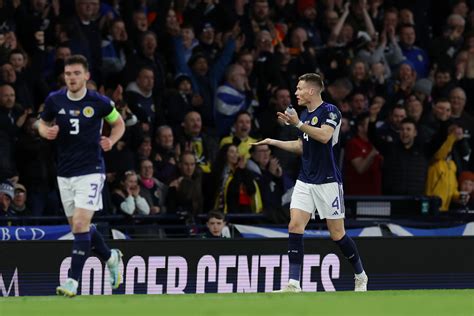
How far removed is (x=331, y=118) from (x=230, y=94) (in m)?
5.61

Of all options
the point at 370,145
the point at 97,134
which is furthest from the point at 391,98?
the point at 97,134

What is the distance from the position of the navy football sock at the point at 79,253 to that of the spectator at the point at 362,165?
6678mm

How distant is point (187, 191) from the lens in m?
16.6

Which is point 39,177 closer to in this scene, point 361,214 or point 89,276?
point 89,276

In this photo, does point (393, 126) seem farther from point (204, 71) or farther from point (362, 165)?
point (204, 71)

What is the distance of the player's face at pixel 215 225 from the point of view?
51.4 ft

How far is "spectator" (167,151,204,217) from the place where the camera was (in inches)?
654

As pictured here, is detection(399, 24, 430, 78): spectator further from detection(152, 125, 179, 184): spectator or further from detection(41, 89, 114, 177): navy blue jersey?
detection(41, 89, 114, 177): navy blue jersey

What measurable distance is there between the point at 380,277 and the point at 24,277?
4.14 meters

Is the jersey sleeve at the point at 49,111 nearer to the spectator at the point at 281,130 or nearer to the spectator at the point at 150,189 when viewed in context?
the spectator at the point at 150,189

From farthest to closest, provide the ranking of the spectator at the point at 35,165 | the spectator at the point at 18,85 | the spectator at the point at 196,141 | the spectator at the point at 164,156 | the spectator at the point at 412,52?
1. the spectator at the point at 412,52
2. the spectator at the point at 196,141
3. the spectator at the point at 164,156
4. the spectator at the point at 18,85
5. the spectator at the point at 35,165

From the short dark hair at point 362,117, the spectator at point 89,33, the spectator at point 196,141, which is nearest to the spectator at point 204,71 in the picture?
the spectator at point 196,141

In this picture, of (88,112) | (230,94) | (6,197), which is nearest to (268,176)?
(230,94)

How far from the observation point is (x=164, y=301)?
11.9 metres
